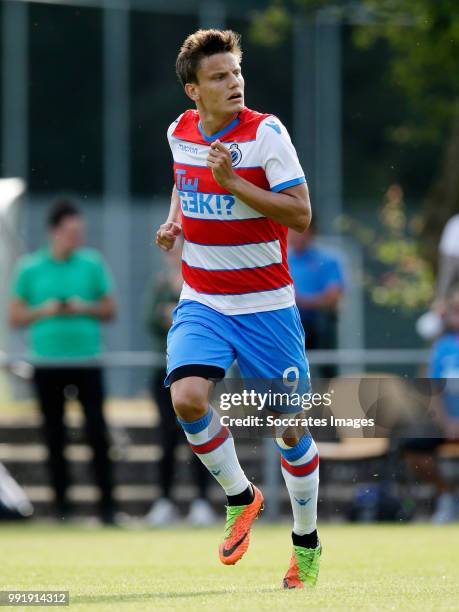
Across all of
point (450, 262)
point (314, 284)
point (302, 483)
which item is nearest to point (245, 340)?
point (302, 483)

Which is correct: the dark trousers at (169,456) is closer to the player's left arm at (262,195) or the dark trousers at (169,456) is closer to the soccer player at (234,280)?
the soccer player at (234,280)

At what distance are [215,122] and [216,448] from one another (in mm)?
1387

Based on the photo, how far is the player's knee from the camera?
6.53 m

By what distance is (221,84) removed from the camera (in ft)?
22.2

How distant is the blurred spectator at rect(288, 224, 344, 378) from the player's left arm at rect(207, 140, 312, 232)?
5137 mm

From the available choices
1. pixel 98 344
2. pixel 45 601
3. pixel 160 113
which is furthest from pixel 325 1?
pixel 45 601

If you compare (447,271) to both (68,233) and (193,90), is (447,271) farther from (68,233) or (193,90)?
(193,90)

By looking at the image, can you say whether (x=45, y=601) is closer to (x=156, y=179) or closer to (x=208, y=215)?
(x=208, y=215)

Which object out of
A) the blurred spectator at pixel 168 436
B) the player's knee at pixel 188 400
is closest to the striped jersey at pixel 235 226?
the player's knee at pixel 188 400

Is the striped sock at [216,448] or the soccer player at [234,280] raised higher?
the soccer player at [234,280]

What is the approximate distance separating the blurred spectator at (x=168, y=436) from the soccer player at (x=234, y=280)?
176 inches

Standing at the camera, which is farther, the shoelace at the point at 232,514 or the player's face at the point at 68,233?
the player's face at the point at 68,233

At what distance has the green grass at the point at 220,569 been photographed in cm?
605

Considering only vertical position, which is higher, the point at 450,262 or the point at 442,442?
the point at 450,262
